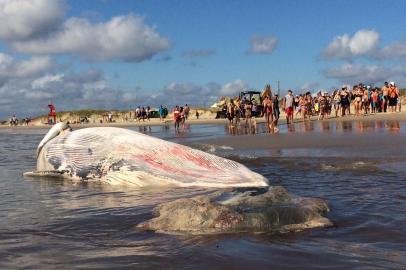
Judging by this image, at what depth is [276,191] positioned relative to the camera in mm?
5195

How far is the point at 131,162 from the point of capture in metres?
6.89

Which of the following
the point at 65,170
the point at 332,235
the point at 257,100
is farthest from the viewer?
the point at 257,100

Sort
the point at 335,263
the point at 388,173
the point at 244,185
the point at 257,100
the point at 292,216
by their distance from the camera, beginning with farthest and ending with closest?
the point at 257,100 < the point at 388,173 < the point at 244,185 < the point at 292,216 < the point at 335,263

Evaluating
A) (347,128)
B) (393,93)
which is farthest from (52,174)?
(393,93)

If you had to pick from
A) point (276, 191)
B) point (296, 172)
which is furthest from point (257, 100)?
point (276, 191)

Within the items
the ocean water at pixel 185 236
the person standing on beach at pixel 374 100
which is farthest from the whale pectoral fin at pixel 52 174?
the person standing on beach at pixel 374 100

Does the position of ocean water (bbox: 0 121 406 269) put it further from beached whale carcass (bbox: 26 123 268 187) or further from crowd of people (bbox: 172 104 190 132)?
crowd of people (bbox: 172 104 190 132)

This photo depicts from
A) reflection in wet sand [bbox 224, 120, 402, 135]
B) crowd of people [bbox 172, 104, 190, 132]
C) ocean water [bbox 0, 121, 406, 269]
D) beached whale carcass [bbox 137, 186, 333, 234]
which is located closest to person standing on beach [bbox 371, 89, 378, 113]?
reflection in wet sand [bbox 224, 120, 402, 135]

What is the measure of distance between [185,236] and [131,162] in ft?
10.3

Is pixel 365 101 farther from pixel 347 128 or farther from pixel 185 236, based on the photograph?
pixel 185 236

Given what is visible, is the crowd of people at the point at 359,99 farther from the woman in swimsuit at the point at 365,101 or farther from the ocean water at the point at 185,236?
the ocean water at the point at 185,236

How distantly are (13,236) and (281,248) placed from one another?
7.59 feet

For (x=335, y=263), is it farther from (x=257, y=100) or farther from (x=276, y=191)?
(x=257, y=100)

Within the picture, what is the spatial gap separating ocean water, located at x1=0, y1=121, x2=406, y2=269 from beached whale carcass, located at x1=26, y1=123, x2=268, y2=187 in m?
0.25
